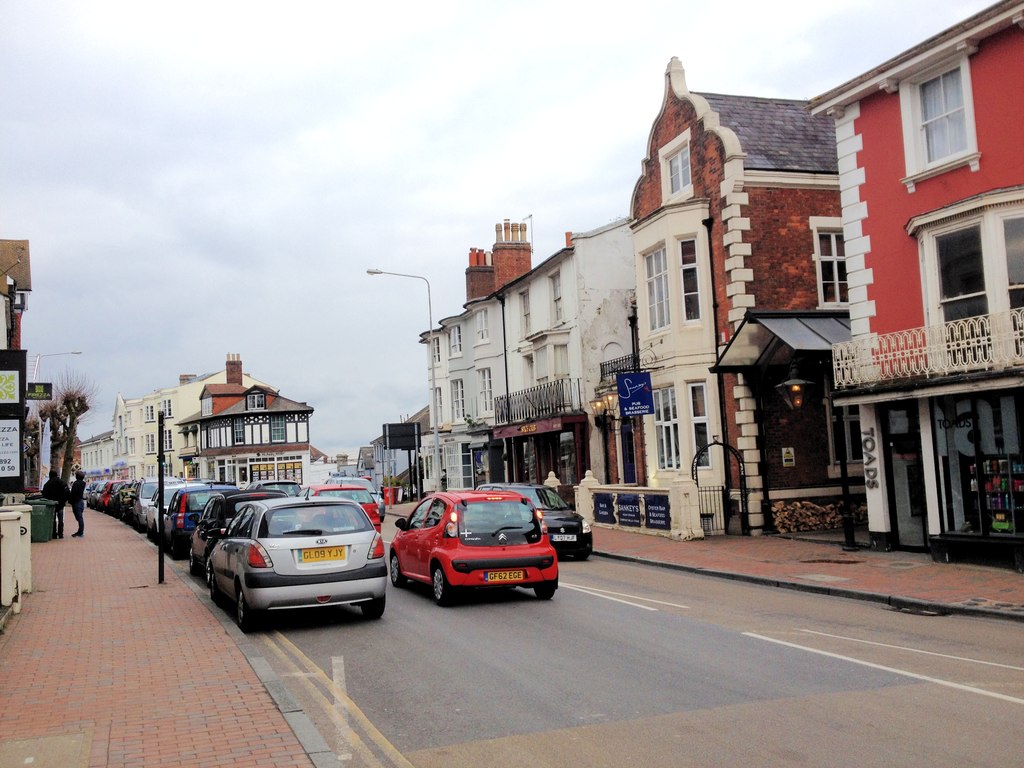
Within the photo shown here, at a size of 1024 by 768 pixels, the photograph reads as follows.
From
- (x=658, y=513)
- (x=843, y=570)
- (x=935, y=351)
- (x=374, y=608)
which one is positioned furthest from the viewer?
(x=658, y=513)

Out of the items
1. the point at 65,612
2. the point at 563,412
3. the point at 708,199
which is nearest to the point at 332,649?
the point at 65,612

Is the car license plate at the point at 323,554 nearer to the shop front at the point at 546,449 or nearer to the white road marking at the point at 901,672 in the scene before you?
the white road marking at the point at 901,672

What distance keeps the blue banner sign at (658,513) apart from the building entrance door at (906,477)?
5.75 metres

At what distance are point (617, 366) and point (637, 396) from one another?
809 centimetres

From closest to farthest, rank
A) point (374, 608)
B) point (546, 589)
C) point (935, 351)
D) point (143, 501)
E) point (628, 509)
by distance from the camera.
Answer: point (374, 608)
point (546, 589)
point (935, 351)
point (628, 509)
point (143, 501)

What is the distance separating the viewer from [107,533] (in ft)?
93.0

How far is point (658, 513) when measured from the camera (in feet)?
73.4

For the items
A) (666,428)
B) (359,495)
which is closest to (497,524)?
(359,495)

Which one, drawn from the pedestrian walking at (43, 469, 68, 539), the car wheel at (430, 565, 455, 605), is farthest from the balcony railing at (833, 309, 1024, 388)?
the pedestrian walking at (43, 469, 68, 539)

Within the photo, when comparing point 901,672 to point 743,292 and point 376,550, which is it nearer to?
point 376,550

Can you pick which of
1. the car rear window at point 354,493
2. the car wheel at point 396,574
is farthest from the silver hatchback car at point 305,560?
the car rear window at point 354,493

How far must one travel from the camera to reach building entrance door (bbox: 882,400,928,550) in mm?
16594

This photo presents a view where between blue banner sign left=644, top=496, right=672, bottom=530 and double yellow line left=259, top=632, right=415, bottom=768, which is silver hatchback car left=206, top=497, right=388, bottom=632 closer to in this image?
double yellow line left=259, top=632, right=415, bottom=768

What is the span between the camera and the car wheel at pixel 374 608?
11.3 metres
